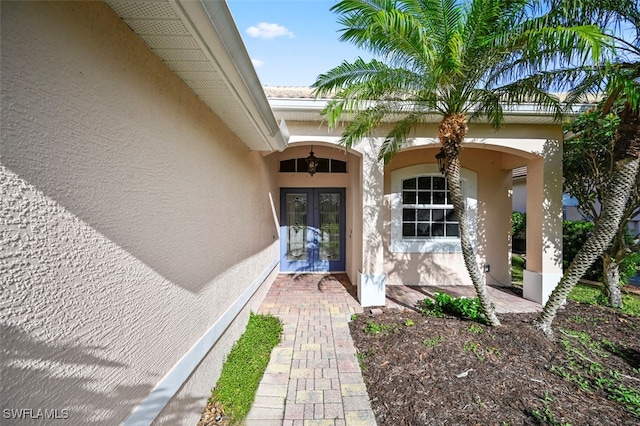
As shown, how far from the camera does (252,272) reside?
16.7ft

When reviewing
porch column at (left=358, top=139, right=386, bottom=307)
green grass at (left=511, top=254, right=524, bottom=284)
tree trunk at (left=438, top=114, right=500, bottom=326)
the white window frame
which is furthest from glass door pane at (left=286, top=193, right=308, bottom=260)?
green grass at (left=511, top=254, right=524, bottom=284)

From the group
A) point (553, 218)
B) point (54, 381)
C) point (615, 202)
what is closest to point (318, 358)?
point (54, 381)

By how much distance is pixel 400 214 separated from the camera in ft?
25.1

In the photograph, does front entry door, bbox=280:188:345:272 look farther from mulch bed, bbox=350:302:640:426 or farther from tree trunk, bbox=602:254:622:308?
tree trunk, bbox=602:254:622:308

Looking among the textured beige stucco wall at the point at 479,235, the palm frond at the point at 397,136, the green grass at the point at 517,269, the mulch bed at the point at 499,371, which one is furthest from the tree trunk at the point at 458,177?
the green grass at the point at 517,269

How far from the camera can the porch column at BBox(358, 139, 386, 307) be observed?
19.0 ft

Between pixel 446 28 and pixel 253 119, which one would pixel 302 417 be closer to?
pixel 253 119

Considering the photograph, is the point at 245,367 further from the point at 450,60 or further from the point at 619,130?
the point at 619,130

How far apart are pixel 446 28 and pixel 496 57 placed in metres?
0.94

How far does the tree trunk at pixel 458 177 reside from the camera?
14.5 ft

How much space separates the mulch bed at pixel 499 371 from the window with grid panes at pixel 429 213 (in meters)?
3.10

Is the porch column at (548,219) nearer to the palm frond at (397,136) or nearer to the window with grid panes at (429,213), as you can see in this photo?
the window with grid panes at (429,213)

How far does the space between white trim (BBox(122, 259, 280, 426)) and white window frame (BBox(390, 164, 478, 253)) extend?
5561 mm

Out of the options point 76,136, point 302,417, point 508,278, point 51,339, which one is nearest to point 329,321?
point 302,417
